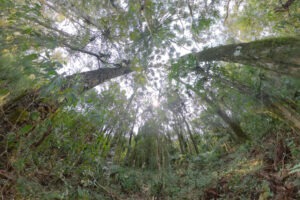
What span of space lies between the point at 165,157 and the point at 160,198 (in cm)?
158

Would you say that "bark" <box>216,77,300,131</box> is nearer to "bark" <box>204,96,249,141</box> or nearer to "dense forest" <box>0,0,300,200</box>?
"dense forest" <box>0,0,300,200</box>

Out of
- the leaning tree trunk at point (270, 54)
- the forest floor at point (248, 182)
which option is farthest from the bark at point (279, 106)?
the leaning tree trunk at point (270, 54)

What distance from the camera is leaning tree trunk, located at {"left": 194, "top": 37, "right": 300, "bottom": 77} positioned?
2.22 metres

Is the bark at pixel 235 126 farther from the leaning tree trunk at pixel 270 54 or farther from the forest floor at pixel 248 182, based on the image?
the leaning tree trunk at pixel 270 54

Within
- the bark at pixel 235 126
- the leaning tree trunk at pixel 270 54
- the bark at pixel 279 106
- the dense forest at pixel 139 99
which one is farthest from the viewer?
the bark at pixel 235 126

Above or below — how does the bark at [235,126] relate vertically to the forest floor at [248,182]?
above

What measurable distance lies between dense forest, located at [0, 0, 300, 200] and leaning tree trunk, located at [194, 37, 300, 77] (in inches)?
0.6

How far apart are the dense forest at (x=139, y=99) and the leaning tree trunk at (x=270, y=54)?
0.05ft

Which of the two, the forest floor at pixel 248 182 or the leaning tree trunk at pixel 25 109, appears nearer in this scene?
the leaning tree trunk at pixel 25 109

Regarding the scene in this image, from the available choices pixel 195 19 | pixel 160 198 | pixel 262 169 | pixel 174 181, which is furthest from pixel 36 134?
pixel 195 19

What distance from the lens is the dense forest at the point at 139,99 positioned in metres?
1.60

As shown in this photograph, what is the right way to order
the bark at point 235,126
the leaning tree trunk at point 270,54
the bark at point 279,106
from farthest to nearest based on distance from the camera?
1. the bark at point 235,126
2. the bark at point 279,106
3. the leaning tree trunk at point 270,54

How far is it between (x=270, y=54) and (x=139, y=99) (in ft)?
13.1

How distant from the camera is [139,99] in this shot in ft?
18.9
